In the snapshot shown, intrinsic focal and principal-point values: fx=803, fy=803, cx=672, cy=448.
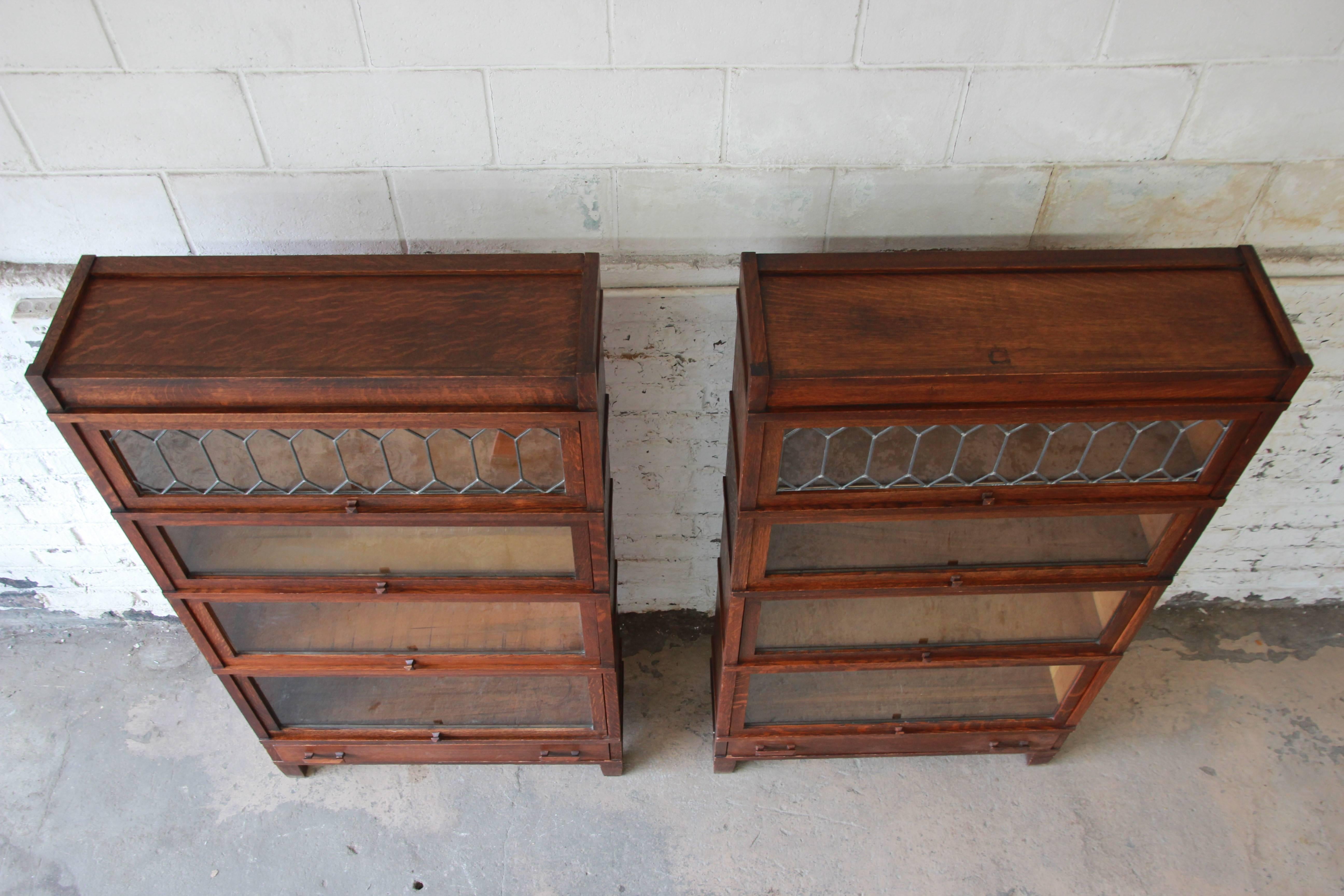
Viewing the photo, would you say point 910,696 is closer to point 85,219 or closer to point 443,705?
point 443,705

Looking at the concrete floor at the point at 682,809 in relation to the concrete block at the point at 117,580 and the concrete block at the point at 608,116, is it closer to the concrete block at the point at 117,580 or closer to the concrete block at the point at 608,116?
the concrete block at the point at 117,580

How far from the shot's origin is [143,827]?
189 cm

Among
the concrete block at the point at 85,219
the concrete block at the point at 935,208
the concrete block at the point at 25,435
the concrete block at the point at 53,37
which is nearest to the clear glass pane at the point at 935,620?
the concrete block at the point at 935,208

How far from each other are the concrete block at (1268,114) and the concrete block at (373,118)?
4.31 feet

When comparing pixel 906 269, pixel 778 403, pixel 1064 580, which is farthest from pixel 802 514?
pixel 1064 580

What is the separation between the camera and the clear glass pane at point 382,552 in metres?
1.52

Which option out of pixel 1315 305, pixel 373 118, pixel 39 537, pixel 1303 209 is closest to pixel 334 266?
pixel 373 118

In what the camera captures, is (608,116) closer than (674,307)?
Yes

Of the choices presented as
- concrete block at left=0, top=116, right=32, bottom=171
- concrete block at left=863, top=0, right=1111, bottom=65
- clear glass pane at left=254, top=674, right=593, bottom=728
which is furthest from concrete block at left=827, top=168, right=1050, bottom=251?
concrete block at left=0, top=116, right=32, bottom=171

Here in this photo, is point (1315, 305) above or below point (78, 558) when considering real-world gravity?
above

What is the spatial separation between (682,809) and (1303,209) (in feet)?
6.09

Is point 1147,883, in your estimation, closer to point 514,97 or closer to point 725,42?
point 725,42

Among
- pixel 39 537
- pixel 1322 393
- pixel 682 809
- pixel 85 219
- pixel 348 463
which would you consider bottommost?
pixel 682 809

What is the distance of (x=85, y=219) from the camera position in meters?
1.57
